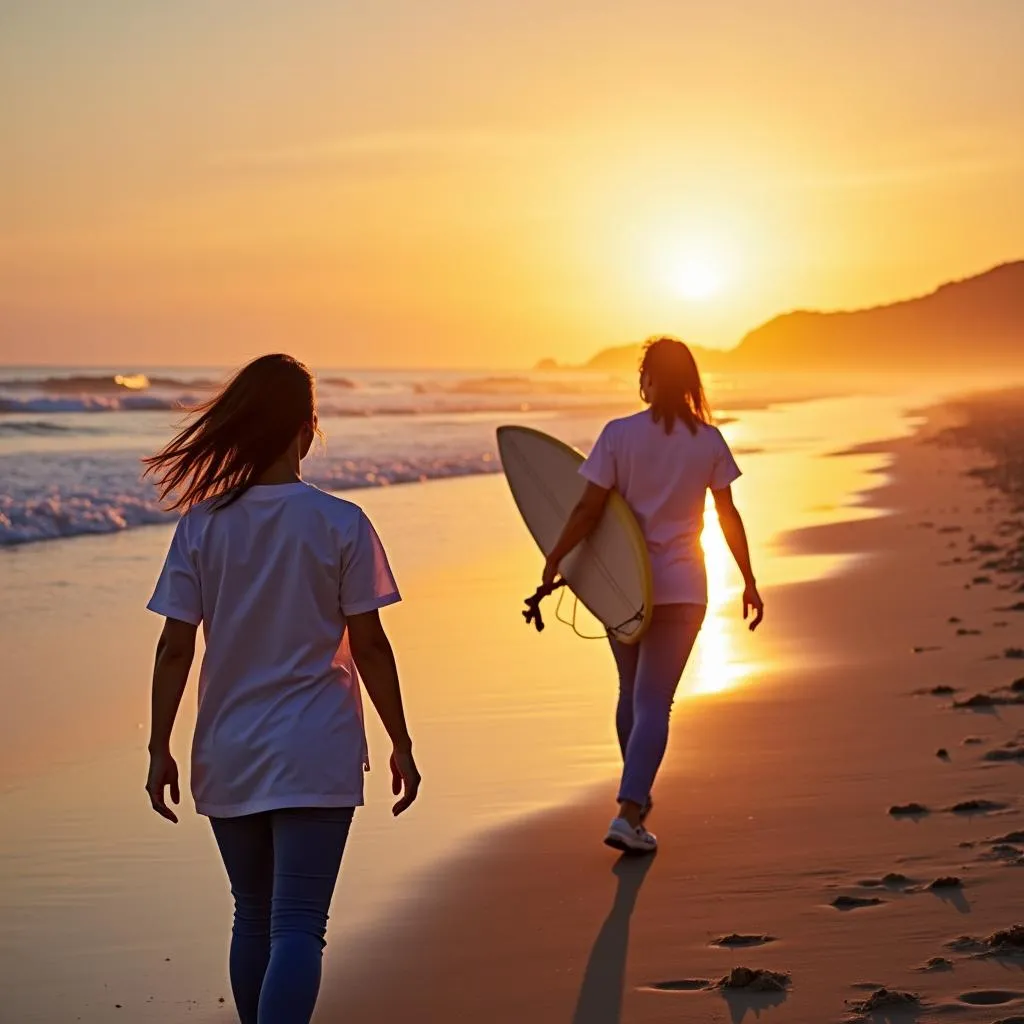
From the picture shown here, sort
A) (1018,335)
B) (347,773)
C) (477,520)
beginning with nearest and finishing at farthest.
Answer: (347,773)
(477,520)
(1018,335)

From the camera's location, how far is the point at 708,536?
1611cm

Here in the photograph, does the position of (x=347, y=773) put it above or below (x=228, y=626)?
below

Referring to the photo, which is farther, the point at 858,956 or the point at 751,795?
the point at 751,795

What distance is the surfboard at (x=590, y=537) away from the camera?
5664 mm

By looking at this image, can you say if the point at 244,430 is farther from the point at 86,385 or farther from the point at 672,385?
the point at 86,385

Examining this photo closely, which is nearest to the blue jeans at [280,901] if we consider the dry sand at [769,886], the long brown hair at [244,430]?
the long brown hair at [244,430]

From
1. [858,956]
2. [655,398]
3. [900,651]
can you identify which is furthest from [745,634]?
[858,956]

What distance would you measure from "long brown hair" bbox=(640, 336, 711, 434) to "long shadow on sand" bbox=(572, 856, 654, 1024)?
1.51 metres

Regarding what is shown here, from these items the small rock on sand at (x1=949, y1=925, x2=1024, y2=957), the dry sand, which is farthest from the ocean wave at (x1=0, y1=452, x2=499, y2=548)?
the small rock on sand at (x1=949, y1=925, x2=1024, y2=957)

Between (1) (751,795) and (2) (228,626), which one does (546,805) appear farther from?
(2) (228,626)

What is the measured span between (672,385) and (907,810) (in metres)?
1.69

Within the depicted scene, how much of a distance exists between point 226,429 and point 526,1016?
5.77 feet

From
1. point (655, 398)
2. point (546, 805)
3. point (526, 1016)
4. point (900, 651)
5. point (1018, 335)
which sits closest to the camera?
point (526, 1016)

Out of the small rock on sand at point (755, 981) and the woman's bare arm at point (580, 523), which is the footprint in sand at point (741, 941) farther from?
the woman's bare arm at point (580, 523)
